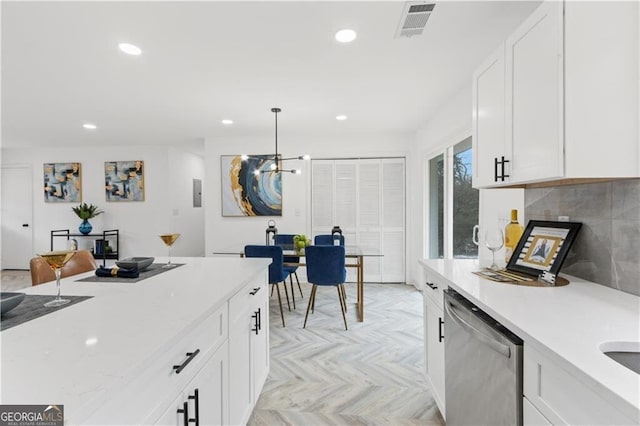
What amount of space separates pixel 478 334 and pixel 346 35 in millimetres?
1975

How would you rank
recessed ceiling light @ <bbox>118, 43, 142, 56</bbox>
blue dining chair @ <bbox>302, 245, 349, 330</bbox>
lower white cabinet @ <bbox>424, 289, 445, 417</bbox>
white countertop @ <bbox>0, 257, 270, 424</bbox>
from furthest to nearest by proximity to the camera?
blue dining chair @ <bbox>302, 245, 349, 330</bbox>
recessed ceiling light @ <bbox>118, 43, 142, 56</bbox>
lower white cabinet @ <bbox>424, 289, 445, 417</bbox>
white countertop @ <bbox>0, 257, 270, 424</bbox>

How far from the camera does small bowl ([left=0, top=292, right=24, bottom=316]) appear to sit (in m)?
1.08

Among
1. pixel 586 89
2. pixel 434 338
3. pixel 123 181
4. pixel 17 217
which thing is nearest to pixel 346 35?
pixel 586 89

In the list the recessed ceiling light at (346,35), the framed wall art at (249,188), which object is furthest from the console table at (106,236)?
the recessed ceiling light at (346,35)

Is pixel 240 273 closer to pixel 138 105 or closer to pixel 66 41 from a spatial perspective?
pixel 66 41

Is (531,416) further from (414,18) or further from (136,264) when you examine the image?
(414,18)

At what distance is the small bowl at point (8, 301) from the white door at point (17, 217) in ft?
23.3

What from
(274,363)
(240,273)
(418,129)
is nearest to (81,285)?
(240,273)

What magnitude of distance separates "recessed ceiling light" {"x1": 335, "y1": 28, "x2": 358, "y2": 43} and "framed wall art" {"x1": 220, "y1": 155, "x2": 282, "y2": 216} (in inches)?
127

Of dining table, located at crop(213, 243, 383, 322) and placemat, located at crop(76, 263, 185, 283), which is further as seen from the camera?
dining table, located at crop(213, 243, 383, 322)

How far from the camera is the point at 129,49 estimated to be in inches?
93.2

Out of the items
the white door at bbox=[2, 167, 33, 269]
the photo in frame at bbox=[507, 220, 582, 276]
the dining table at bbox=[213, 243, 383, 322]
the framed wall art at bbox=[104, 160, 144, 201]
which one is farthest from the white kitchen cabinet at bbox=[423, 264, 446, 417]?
the white door at bbox=[2, 167, 33, 269]

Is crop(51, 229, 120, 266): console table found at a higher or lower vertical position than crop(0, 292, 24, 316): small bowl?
lower

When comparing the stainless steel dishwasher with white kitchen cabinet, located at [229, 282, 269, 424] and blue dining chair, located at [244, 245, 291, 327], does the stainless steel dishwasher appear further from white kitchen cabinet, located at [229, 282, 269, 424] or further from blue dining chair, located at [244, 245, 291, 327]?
blue dining chair, located at [244, 245, 291, 327]
